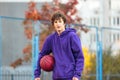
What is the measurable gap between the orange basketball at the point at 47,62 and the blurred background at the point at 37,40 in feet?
19.0

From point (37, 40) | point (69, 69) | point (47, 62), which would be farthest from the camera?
point (37, 40)

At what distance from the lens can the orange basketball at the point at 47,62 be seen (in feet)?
24.7

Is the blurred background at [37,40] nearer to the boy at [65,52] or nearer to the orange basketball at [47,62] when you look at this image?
the orange basketball at [47,62]

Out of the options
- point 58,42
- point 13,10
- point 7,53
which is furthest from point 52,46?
point 13,10

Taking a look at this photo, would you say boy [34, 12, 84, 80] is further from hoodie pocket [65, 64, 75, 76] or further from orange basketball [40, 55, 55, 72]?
orange basketball [40, 55, 55, 72]

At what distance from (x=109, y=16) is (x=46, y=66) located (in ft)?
97.3

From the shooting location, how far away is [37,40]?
44.2 ft

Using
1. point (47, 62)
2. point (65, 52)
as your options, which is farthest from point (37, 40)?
point (65, 52)

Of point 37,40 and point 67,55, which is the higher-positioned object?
point 67,55

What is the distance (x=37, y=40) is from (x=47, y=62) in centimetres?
594

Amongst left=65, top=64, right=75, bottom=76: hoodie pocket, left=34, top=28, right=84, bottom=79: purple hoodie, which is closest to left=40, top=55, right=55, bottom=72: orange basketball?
left=34, top=28, right=84, bottom=79: purple hoodie

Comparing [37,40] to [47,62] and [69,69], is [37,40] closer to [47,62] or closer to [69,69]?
[47,62]

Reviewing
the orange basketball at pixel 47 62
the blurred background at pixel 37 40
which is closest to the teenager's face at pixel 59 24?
the orange basketball at pixel 47 62

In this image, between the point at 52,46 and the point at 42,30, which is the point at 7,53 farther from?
the point at 52,46
